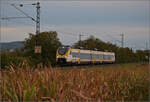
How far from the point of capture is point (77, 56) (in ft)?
107

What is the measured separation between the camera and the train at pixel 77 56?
30.6 meters

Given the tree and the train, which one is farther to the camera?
the tree

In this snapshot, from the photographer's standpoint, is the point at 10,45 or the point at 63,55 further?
the point at 10,45

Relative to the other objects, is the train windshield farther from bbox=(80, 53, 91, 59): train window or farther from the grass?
the grass

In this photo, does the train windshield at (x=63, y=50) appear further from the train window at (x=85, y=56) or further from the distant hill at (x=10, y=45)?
the distant hill at (x=10, y=45)

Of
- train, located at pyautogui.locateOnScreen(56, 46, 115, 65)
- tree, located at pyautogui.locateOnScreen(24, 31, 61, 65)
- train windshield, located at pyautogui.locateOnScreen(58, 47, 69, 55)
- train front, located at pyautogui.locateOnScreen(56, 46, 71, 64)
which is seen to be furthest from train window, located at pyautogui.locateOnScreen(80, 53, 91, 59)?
tree, located at pyautogui.locateOnScreen(24, 31, 61, 65)

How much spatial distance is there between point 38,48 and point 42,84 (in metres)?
21.2

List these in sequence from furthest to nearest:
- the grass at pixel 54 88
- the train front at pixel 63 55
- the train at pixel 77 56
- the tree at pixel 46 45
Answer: the tree at pixel 46 45
the train at pixel 77 56
the train front at pixel 63 55
the grass at pixel 54 88

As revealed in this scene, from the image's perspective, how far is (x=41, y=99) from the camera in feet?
16.2

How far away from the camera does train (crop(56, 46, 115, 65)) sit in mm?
30641

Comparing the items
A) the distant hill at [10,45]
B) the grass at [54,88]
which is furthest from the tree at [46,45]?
the grass at [54,88]

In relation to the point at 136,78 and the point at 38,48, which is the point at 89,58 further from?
the point at 136,78

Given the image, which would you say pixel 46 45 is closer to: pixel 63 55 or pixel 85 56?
pixel 85 56

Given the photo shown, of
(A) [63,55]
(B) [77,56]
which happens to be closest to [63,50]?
(A) [63,55]
